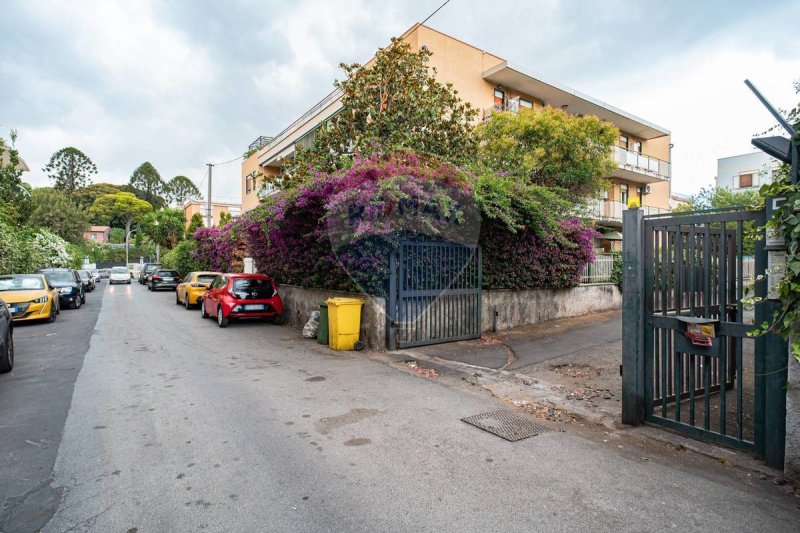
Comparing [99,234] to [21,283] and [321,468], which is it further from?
[321,468]

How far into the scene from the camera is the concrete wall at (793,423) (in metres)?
3.42

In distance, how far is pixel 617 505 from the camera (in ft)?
10.4

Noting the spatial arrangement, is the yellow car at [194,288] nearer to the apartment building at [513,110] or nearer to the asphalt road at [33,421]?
the apartment building at [513,110]

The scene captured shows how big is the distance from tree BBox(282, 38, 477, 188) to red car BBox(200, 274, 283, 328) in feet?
11.4

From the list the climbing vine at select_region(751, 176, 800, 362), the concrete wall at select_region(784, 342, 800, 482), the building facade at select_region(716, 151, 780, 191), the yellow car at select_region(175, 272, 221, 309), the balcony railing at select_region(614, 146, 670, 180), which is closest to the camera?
the climbing vine at select_region(751, 176, 800, 362)

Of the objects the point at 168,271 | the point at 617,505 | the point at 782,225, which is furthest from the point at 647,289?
the point at 168,271

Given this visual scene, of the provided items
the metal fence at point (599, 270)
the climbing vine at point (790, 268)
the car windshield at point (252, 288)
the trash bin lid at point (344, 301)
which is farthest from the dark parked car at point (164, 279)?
the climbing vine at point (790, 268)

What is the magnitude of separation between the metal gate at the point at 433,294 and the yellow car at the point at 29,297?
10.2 metres

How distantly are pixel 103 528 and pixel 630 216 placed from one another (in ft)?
16.9

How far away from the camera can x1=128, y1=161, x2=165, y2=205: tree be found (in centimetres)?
9512

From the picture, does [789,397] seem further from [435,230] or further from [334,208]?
[334,208]

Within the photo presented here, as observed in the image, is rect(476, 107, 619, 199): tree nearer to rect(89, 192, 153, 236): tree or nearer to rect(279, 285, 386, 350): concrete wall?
rect(279, 285, 386, 350): concrete wall

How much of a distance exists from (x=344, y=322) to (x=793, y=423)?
7090mm

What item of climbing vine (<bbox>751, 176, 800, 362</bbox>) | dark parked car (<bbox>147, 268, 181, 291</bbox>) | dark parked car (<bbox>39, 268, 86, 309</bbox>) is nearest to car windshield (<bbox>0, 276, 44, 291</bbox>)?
dark parked car (<bbox>39, 268, 86, 309</bbox>)
